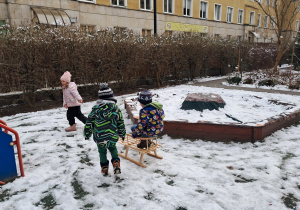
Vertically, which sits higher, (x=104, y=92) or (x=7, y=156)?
(x=104, y=92)

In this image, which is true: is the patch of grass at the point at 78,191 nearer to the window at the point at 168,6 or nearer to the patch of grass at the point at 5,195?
the patch of grass at the point at 5,195

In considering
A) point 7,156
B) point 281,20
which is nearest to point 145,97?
point 7,156

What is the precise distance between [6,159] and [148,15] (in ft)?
68.6

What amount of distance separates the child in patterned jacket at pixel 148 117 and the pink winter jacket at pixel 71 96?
214 centimetres

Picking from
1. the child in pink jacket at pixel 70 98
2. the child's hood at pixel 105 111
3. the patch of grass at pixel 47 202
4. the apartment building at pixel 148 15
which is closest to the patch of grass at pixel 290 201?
the child's hood at pixel 105 111

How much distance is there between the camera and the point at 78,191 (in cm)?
320

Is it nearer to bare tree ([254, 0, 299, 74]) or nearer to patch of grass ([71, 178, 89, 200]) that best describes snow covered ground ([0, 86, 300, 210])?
patch of grass ([71, 178, 89, 200])

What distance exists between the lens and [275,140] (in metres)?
4.96

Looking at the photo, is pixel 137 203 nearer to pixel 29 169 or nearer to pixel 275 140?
pixel 29 169

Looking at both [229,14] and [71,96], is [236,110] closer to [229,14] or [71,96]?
[71,96]

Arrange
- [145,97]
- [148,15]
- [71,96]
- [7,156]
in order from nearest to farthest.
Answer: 1. [7,156]
2. [145,97]
3. [71,96]
4. [148,15]

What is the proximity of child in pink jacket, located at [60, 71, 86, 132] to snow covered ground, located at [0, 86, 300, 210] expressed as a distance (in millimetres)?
669

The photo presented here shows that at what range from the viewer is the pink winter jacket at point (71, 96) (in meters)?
5.32

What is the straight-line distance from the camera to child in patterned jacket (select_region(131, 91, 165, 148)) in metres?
3.64
